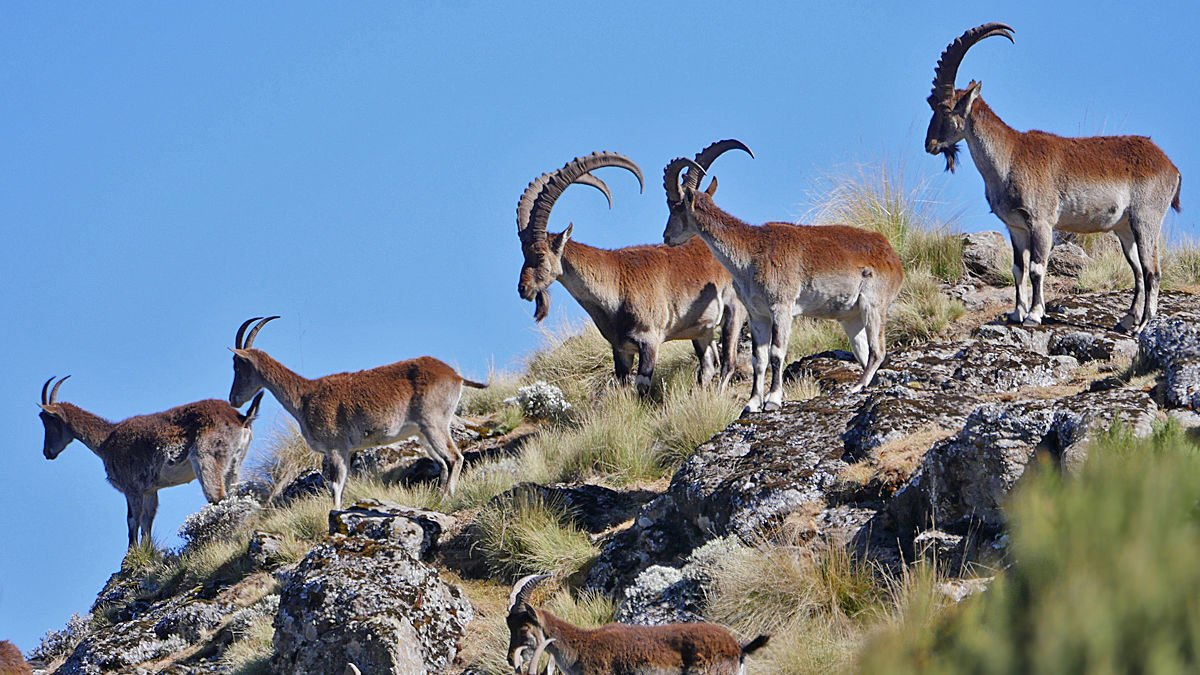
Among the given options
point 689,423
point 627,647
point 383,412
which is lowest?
point 627,647

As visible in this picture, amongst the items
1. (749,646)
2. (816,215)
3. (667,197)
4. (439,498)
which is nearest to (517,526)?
(439,498)

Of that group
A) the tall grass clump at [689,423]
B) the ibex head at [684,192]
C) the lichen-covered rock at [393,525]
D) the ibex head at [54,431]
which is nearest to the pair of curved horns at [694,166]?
the ibex head at [684,192]

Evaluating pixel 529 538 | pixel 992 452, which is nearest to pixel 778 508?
pixel 992 452

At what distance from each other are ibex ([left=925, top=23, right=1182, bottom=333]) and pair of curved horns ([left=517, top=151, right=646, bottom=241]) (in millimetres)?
3745

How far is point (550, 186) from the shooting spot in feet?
60.1

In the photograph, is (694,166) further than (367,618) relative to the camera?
Yes

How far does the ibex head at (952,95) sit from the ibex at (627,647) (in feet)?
29.8

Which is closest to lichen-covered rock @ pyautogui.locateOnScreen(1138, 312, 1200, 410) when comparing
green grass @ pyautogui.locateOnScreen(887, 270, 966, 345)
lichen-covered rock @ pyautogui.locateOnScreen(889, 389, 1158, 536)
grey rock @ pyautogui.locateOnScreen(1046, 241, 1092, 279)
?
lichen-covered rock @ pyautogui.locateOnScreen(889, 389, 1158, 536)

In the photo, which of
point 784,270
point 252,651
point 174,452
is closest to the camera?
point 252,651

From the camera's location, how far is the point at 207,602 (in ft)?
49.4

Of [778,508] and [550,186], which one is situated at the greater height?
[550,186]

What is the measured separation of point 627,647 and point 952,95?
9.58m

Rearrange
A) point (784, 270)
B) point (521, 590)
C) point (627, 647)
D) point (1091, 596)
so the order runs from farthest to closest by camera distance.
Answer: point (784, 270) → point (521, 590) → point (627, 647) → point (1091, 596)

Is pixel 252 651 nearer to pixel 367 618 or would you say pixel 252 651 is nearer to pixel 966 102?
pixel 367 618
